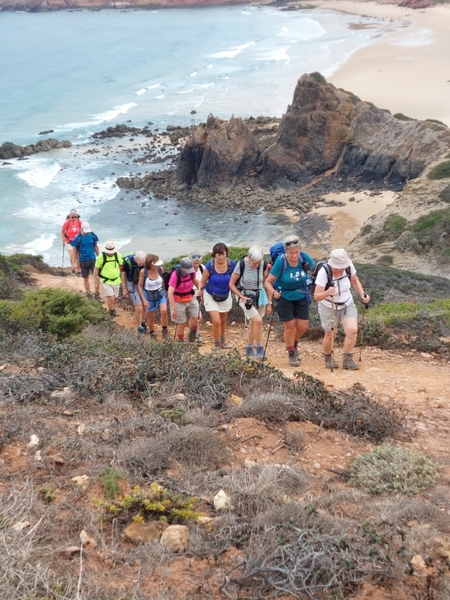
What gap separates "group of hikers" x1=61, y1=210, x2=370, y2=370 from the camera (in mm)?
7332

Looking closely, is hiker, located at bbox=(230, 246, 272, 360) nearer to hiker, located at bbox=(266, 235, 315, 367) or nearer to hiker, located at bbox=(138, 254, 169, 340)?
hiker, located at bbox=(266, 235, 315, 367)

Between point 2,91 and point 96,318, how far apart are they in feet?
177

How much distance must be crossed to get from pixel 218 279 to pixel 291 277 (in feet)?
3.48

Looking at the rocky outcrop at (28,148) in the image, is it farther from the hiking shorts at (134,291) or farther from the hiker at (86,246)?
the hiking shorts at (134,291)

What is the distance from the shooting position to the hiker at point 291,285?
7309mm

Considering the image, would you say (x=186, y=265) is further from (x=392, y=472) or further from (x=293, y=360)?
(x=392, y=472)

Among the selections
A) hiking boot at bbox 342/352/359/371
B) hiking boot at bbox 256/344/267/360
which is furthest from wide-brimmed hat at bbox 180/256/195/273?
hiking boot at bbox 342/352/359/371

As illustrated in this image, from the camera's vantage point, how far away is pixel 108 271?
973 centimetres

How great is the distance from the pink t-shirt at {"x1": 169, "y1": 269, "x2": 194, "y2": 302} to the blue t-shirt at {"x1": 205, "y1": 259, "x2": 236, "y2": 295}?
0.37 metres

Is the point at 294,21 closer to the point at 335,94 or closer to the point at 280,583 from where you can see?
the point at 335,94

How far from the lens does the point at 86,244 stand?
37.1 ft

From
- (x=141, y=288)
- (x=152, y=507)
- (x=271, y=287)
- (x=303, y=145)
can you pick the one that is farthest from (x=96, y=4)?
(x=152, y=507)

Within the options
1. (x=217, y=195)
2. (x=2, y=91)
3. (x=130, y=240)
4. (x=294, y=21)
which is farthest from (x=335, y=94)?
(x=294, y=21)

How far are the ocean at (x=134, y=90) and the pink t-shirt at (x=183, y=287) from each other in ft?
51.7
